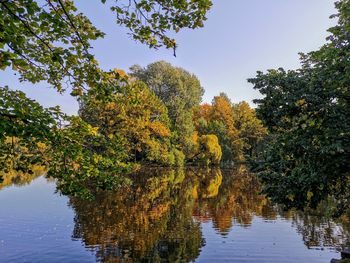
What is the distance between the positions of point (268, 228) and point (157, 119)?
104ft

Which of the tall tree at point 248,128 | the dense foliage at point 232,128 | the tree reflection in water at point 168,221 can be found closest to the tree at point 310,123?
the tree reflection in water at point 168,221

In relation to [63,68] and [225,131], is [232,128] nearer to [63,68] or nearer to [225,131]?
[225,131]

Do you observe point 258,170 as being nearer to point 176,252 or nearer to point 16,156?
point 176,252

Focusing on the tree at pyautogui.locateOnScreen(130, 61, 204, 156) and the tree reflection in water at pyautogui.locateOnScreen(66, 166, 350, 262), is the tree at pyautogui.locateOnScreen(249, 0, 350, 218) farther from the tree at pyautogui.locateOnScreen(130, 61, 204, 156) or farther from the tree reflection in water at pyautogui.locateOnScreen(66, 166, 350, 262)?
the tree at pyautogui.locateOnScreen(130, 61, 204, 156)

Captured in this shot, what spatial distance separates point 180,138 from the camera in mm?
73000

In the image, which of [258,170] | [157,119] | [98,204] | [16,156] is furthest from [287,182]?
[157,119]

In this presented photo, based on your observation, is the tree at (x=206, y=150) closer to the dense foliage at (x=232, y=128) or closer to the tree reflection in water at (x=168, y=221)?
the dense foliage at (x=232, y=128)

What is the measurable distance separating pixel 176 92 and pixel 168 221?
54240 mm

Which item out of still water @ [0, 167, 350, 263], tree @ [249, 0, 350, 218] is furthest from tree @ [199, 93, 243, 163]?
tree @ [249, 0, 350, 218]

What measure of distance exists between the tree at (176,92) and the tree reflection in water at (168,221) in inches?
1257

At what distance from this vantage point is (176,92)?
254 feet

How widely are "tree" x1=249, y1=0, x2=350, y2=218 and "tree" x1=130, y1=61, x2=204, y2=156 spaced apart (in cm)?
5579

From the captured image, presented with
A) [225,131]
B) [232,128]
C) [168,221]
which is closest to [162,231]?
[168,221]

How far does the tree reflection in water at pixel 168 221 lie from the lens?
62.1ft
